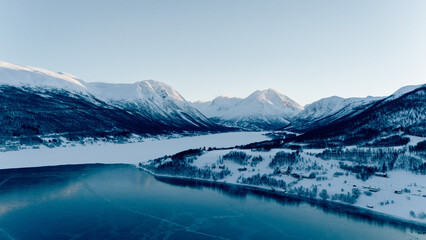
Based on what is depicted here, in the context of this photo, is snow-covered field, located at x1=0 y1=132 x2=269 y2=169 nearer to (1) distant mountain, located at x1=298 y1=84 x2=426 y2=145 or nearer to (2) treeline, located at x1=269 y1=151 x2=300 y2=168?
(2) treeline, located at x1=269 y1=151 x2=300 y2=168

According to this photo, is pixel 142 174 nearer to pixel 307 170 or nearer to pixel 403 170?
pixel 307 170

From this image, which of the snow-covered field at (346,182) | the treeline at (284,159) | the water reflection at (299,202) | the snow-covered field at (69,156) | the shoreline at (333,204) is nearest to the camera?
the shoreline at (333,204)

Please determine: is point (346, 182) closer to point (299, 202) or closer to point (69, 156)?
point (299, 202)

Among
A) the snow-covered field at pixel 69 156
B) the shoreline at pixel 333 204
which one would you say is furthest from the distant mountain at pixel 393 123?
the snow-covered field at pixel 69 156

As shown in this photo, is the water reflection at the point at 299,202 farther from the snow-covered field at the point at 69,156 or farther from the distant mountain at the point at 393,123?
the distant mountain at the point at 393,123

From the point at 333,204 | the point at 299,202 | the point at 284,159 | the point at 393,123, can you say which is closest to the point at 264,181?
the point at 284,159

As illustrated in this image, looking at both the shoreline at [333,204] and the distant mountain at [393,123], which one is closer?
the shoreline at [333,204]

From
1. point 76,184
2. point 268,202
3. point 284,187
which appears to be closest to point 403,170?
point 284,187
